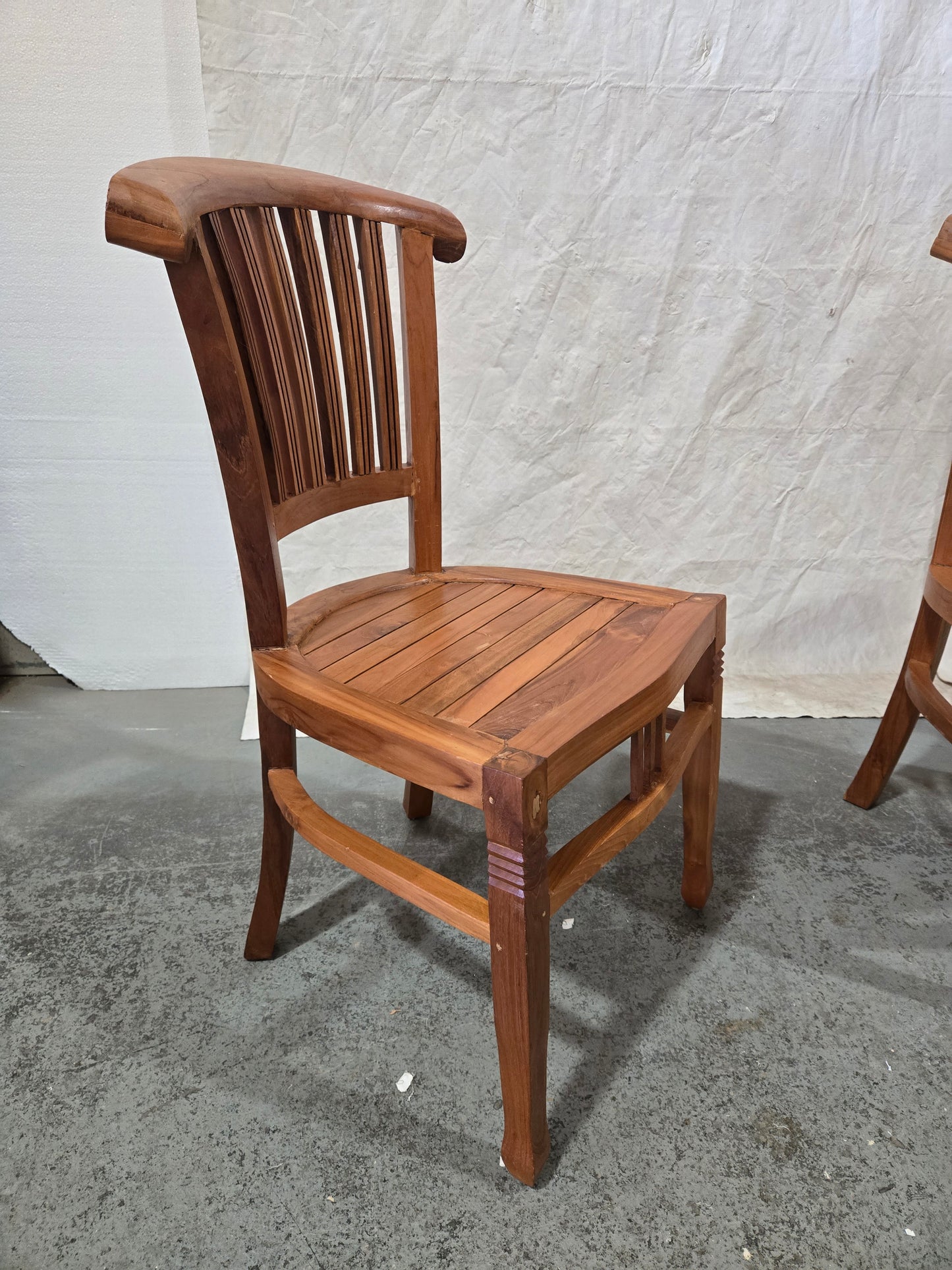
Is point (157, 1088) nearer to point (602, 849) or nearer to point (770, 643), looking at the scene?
point (602, 849)

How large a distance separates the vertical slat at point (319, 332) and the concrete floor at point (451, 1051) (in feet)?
2.26

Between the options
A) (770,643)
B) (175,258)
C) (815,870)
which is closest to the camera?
(175,258)

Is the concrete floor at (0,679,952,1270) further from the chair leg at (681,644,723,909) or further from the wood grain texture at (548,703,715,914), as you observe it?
the wood grain texture at (548,703,715,914)

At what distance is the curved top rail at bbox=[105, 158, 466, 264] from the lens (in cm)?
74

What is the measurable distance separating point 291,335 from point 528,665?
495mm

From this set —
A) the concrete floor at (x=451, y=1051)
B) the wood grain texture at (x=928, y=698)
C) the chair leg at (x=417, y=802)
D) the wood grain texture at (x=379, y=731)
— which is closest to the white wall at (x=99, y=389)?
the concrete floor at (x=451, y=1051)

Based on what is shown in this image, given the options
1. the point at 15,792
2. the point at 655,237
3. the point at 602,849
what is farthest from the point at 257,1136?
the point at 655,237

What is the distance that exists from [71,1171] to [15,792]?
87 centimetres

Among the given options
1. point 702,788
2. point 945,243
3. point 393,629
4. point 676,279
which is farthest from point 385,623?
point 676,279

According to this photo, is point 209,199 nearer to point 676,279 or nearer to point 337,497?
point 337,497

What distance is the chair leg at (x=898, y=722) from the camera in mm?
1387

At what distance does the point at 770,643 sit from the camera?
2021 mm

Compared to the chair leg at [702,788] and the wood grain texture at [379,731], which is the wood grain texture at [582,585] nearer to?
the chair leg at [702,788]

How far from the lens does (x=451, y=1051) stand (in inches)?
40.4
